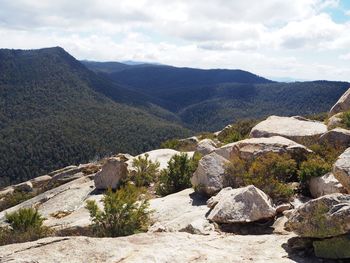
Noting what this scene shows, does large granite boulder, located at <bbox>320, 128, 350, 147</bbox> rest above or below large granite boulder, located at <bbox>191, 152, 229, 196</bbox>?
above

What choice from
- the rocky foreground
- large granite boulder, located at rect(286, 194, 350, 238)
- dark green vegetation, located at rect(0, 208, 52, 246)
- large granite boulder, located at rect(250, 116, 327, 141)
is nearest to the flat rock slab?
the rocky foreground

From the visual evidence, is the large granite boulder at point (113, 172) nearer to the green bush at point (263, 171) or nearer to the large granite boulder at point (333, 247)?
the green bush at point (263, 171)

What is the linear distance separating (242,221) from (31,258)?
238 inches

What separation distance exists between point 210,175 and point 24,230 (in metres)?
7.07

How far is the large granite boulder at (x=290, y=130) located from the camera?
2038 centimetres

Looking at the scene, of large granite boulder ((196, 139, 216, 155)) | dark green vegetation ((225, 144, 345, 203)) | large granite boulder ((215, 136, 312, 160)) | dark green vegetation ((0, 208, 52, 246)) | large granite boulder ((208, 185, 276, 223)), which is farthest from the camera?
large granite boulder ((196, 139, 216, 155))

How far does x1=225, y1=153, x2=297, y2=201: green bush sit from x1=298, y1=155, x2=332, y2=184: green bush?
67 centimetres

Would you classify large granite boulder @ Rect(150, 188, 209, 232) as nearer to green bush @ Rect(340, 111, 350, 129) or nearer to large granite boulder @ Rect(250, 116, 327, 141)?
large granite boulder @ Rect(250, 116, 327, 141)

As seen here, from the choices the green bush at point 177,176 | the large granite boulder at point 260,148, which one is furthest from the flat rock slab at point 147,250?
the green bush at point 177,176

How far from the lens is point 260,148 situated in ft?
57.0

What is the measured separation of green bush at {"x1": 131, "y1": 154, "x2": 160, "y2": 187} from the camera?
22625mm

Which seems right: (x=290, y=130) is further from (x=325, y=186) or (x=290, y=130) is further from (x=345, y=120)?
(x=325, y=186)

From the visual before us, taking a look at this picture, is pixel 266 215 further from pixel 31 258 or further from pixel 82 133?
pixel 82 133

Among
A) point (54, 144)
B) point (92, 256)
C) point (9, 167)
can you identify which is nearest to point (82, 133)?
point (54, 144)
